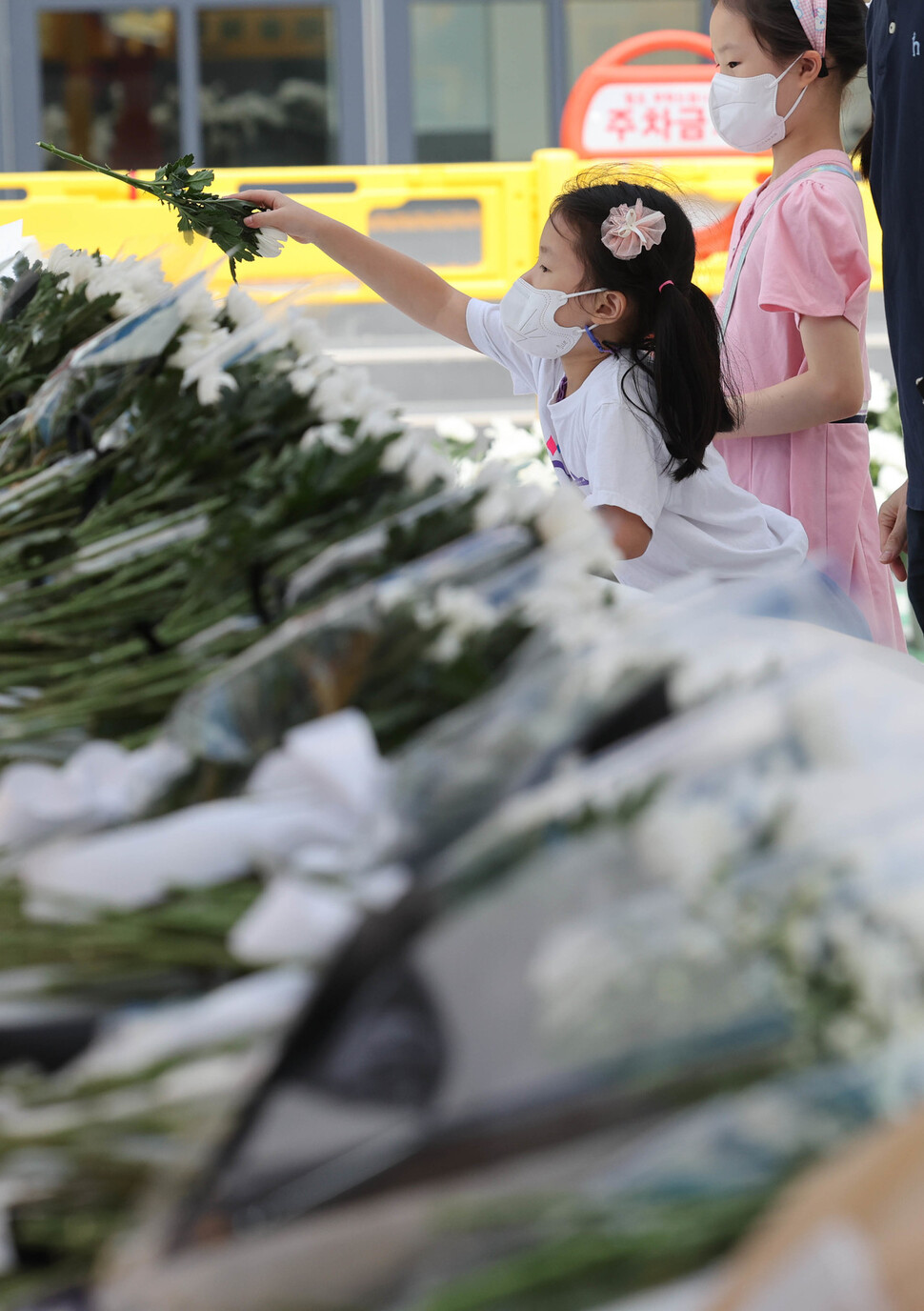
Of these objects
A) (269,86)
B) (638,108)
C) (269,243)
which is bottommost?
(269,243)

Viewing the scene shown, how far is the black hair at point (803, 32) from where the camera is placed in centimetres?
200

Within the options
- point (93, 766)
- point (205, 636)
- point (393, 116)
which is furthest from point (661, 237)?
point (393, 116)

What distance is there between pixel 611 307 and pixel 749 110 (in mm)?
419

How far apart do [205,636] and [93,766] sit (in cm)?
13

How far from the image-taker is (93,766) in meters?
0.57

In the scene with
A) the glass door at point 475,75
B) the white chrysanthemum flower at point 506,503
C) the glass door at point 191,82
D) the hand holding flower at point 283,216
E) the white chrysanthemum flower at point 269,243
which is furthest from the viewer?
the glass door at point 475,75

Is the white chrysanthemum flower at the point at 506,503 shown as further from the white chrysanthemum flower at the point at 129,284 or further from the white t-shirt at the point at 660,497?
the white t-shirt at the point at 660,497

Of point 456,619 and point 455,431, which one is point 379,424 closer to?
point 456,619

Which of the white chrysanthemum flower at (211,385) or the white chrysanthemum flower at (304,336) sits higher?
the white chrysanthemum flower at (304,336)

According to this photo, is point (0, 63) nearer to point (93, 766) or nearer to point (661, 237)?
point (661, 237)

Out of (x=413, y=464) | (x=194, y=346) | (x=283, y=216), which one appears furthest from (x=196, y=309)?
(x=283, y=216)

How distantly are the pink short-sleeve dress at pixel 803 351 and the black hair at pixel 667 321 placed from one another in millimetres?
81

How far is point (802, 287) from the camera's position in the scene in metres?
1.92

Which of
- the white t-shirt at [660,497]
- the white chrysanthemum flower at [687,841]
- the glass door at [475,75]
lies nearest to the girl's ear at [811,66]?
the white t-shirt at [660,497]
